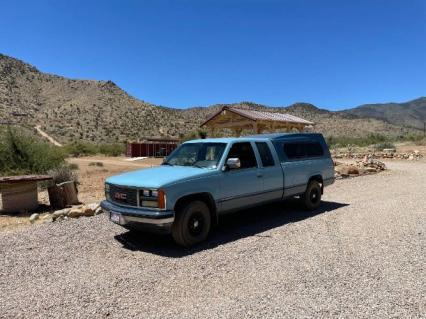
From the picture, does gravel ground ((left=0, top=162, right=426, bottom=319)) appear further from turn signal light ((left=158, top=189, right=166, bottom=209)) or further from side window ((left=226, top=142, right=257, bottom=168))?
side window ((left=226, top=142, right=257, bottom=168))

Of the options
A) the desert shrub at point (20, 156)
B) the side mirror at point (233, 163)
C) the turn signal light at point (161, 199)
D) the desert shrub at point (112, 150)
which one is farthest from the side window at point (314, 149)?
the desert shrub at point (112, 150)

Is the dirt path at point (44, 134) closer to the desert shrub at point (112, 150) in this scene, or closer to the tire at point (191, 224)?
the desert shrub at point (112, 150)

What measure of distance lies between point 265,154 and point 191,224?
101 inches

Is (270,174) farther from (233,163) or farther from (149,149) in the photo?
(149,149)

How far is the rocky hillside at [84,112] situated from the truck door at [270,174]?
55.6m

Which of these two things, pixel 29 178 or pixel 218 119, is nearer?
pixel 29 178

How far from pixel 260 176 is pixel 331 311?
4.15 metres

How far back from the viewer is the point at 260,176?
8.58 m

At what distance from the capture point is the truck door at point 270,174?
8750mm

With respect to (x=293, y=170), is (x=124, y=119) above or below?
above

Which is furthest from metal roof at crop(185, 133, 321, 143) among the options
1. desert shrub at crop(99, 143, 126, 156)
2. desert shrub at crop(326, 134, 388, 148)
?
desert shrub at crop(326, 134, 388, 148)

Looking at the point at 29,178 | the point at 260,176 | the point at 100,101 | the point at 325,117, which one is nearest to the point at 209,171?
the point at 260,176

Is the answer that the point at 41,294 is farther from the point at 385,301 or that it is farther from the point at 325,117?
the point at 325,117

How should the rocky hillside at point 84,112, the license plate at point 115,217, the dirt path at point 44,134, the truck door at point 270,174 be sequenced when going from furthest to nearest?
the rocky hillside at point 84,112, the dirt path at point 44,134, the truck door at point 270,174, the license plate at point 115,217
